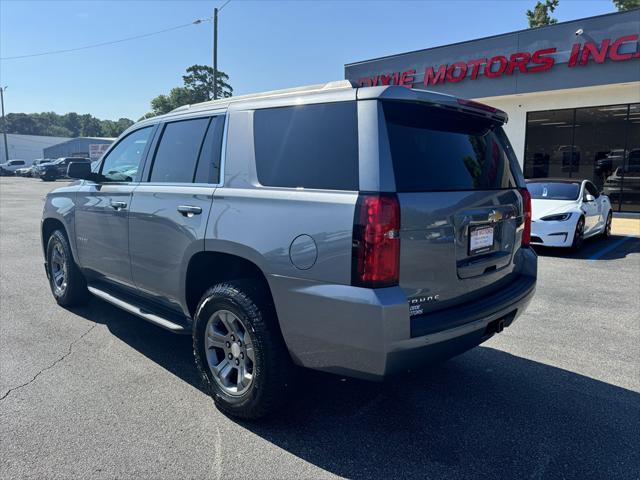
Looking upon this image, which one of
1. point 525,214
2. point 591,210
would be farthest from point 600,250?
point 525,214

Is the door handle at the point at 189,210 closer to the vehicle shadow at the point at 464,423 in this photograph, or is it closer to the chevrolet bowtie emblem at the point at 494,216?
the vehicle shadow at the point at 464,423

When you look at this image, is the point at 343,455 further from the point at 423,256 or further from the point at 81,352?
the point at 81,352

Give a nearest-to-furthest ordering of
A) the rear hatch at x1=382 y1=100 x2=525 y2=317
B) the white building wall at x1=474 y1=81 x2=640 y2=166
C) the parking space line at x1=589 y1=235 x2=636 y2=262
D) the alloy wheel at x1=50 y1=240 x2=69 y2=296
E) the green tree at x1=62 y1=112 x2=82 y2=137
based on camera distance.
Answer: the rear hatch at x1=382 y1=100 x2=525 y2=317 < the alloy wheel at x1=50 y1=240 x2=69 y2=296 < the parking space line at x1=589 y1=235 x2=636 y2=262 < the white building wall at x1=474 y1=81 x2=640 y2=166 < the green tree at x1=62 y1=112 x2=82 y2=137

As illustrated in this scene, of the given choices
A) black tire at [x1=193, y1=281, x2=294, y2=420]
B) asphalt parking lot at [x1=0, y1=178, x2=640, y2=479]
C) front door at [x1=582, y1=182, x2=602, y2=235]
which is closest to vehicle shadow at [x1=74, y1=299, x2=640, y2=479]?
asphalt parking lot at [x1=0, y1=178, x2=640, y2=479]

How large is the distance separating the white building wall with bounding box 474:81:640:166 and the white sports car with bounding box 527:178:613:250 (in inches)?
214

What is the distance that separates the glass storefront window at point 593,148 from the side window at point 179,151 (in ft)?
49.9

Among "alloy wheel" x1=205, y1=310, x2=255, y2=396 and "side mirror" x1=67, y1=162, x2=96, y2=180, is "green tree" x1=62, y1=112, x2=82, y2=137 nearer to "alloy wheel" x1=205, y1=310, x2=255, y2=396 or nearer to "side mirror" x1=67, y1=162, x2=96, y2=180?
"side mirror" x1=67, y1=162, x2=96, y2=180

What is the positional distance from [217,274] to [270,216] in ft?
2.94

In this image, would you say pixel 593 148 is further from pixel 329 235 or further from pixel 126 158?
pixel 329 235

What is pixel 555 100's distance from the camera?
15688 millimetres

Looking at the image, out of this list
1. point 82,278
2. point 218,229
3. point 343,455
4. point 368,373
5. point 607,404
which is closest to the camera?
point 368,373

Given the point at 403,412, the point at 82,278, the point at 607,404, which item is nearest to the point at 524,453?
the point at 403,412

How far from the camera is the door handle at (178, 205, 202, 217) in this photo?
3332 millimetres

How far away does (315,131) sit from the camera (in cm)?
283
